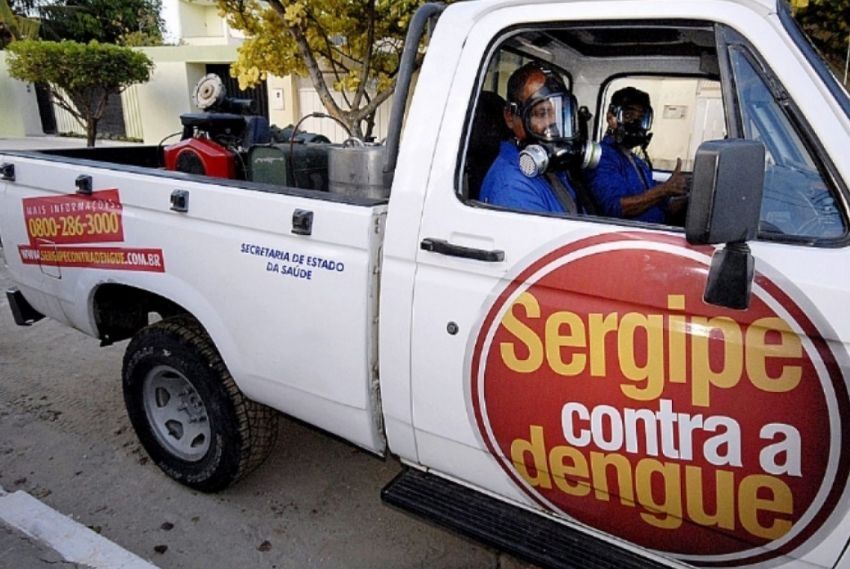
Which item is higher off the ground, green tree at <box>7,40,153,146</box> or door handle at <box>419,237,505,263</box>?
green tree at <box>7,40,153,146</box>

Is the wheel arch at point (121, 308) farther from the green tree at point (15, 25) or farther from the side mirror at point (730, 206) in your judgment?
the green tree at point (15, 25)

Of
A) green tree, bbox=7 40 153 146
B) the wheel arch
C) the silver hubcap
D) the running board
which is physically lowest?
the silver hubcap

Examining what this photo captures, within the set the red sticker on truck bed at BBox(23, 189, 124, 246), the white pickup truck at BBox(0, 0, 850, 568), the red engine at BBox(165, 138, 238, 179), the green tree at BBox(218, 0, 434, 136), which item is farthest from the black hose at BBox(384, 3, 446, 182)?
the green tree at BBox(218, 0, 434, 136)

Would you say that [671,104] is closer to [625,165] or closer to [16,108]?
[625,165]

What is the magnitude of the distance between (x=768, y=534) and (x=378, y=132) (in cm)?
1064

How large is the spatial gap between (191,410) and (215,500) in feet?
1.49

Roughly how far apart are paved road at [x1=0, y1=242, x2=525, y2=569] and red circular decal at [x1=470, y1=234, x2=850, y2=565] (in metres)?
1.02

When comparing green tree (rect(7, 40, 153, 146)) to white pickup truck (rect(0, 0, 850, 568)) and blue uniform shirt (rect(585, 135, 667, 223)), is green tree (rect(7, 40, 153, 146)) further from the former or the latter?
blue uniform shirt (rect(585, 135, 667, 223))

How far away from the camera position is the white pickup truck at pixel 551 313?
1.57 meters

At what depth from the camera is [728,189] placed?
140 cm

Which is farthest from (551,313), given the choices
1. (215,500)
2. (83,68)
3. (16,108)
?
(16,108)

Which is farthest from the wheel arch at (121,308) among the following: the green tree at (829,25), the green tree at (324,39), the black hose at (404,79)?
the green tree at (829,25)

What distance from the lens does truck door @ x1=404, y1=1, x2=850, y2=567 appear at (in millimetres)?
1572

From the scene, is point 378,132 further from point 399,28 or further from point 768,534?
point 768,534
